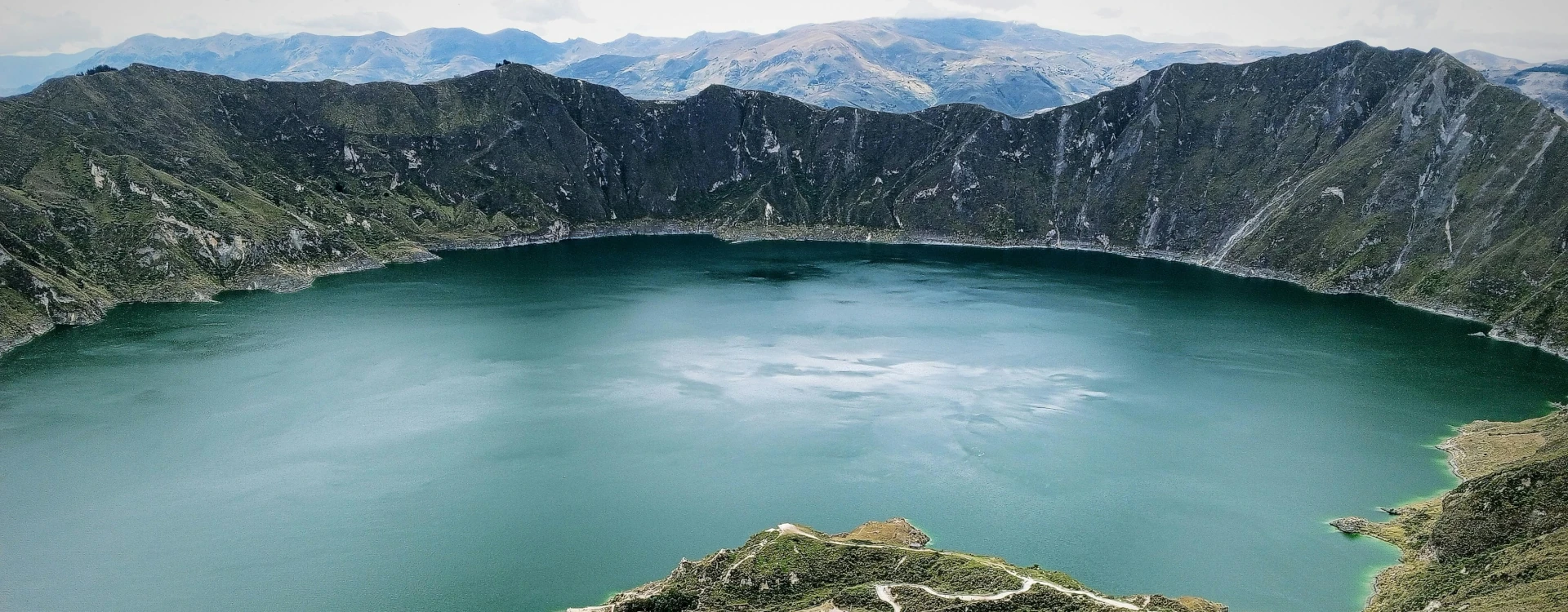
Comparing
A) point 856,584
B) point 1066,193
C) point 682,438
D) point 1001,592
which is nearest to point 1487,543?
point 1001,592

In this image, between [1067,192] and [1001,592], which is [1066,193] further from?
[1001,592]

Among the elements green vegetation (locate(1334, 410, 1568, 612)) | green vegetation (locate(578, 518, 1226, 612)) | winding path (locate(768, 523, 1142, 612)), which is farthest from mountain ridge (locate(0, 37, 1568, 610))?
green vegetation (locate(578, 518, 1226, 612))

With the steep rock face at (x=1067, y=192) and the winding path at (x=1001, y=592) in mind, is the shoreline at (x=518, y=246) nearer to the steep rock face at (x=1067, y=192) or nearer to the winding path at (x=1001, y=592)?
the steep rock face at (x=1067, y=192)

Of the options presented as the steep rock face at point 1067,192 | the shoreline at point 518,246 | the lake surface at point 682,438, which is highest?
the steep rock face at point 1067,192

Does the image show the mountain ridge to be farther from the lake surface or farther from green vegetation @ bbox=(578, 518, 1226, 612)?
green vegetation @ bbox=(578, 518, 1226, 612)

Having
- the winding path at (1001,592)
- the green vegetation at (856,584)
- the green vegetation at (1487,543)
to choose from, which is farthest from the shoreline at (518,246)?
the green vegetation at (856,584)

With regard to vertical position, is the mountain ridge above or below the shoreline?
above
